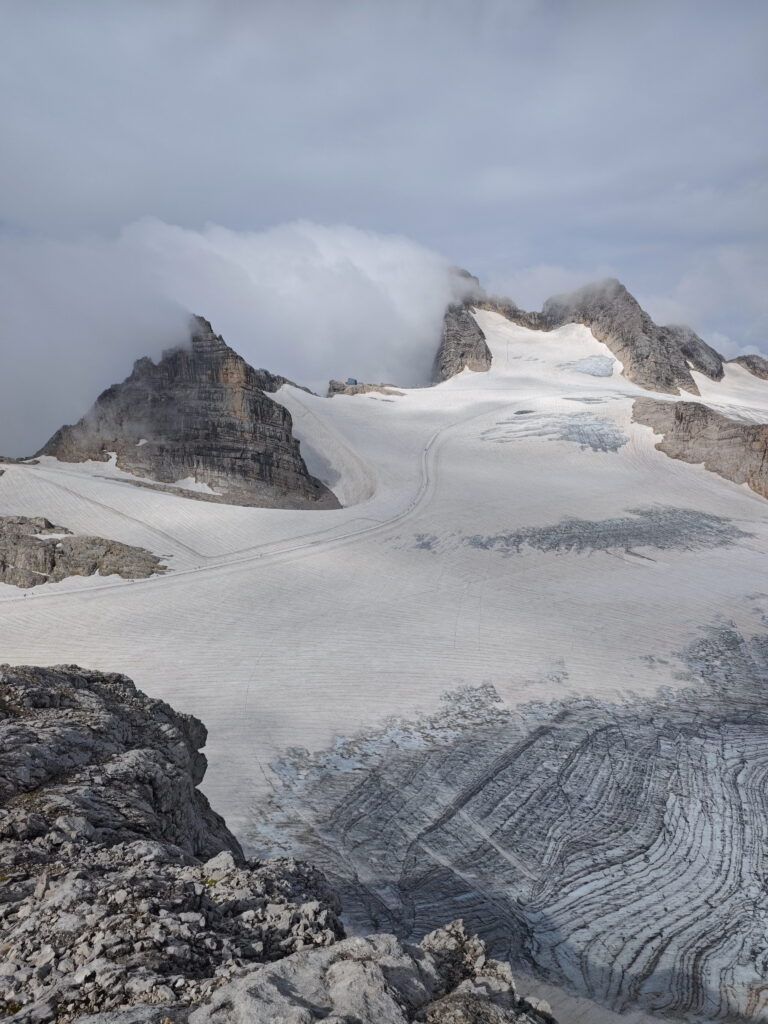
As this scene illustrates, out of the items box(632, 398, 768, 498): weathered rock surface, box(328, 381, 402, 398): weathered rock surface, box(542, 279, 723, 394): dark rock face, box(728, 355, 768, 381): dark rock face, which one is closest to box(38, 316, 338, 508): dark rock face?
box(632, 398, 768, 498): weathered rock surface

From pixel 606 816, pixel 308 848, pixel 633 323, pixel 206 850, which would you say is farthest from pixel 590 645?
pixel 633 323

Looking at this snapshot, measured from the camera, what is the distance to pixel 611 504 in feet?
99.5

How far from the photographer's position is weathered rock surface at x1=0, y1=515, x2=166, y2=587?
22.1m

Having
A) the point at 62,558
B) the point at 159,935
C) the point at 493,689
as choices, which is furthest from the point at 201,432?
the point at 159,935

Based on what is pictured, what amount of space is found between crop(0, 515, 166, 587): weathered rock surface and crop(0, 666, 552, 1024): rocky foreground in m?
17.2

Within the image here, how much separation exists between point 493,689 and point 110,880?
40.3ft

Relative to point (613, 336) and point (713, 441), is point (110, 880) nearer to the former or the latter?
point (713, 441)

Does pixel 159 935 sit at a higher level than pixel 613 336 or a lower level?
lower

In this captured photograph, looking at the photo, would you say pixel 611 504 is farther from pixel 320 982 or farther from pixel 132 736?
pixel 320 982

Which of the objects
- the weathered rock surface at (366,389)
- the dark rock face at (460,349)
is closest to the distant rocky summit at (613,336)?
the dark rock face at (460,349)

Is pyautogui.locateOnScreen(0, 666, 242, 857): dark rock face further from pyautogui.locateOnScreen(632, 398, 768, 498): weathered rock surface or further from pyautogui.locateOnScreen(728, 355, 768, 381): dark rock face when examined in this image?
pyautogui.locateOnScreen(728, 355, 768, 381): dark rock face

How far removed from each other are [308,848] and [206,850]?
11.8 feet

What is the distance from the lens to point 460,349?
69188 mm

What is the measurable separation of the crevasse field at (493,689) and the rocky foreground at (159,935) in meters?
3.64
